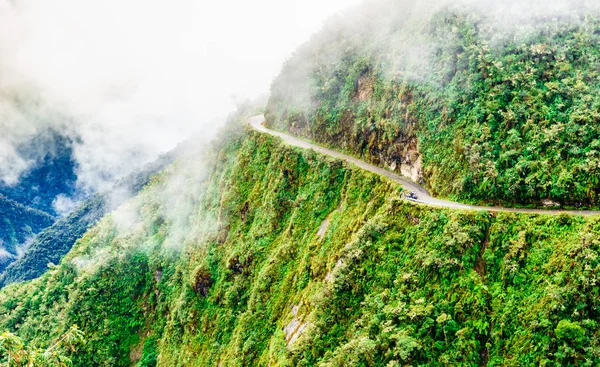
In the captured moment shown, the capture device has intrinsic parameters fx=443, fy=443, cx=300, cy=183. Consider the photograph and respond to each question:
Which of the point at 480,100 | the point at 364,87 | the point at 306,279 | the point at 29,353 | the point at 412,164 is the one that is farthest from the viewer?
the point at 364,87

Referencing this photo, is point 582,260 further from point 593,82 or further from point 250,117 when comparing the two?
point 250,117

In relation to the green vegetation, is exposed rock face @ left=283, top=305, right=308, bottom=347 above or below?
below

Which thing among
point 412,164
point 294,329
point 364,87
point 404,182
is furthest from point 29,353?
point 364,87

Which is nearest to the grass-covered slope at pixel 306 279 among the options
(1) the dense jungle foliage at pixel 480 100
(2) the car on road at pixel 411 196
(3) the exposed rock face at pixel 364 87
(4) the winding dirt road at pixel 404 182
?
(2) the car on road at pixel 411 196

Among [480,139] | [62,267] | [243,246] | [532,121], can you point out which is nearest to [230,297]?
[243,246]

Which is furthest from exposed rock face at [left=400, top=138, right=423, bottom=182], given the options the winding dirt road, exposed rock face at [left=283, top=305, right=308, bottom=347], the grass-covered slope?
exposed rock face at [left=283, top=305, right=308, bottom=347]

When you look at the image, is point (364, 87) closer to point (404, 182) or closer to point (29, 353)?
point (404, 182)

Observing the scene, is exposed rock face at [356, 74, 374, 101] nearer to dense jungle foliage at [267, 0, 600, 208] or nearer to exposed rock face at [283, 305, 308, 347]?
dense jungle foliage at [267, 0, 600, 208]
